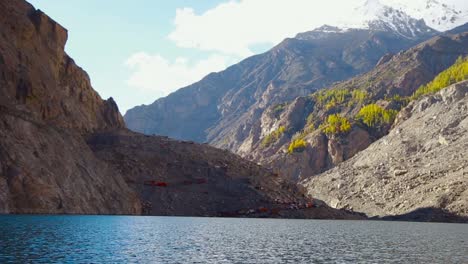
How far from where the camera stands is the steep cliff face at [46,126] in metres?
111

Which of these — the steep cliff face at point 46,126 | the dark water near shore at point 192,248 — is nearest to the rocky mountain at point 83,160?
the steep cliff face at point 46,126

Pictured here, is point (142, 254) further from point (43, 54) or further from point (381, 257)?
point (43, 54)

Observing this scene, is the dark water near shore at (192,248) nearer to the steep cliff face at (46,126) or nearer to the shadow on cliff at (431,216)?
the steep cliff face at (46,126)

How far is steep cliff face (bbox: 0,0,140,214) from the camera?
365 ft

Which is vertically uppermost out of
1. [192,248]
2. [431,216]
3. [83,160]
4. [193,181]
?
[83,160]

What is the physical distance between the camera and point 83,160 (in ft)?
458

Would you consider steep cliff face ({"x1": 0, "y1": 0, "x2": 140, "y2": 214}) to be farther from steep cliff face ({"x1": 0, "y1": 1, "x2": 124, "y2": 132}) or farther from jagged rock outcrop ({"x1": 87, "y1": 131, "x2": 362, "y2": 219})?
jagged rock outcrop ({"x1": 87, "y1": 131, "x2": 362, "y2": 219})

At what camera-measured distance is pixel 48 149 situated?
126m

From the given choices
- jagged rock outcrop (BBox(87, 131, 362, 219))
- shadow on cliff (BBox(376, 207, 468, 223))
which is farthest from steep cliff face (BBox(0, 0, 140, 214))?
shadow on cliff (BBox(376, 207, 468, 223))

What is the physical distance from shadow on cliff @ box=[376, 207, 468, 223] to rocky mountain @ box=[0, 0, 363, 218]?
20.1 metres

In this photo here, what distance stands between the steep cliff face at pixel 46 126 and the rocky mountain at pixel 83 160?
0.89ft

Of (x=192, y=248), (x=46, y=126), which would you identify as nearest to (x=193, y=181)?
(x=46, y=126)

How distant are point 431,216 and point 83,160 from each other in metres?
107

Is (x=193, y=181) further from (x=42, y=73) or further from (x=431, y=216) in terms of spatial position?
(x=431, y=216)
